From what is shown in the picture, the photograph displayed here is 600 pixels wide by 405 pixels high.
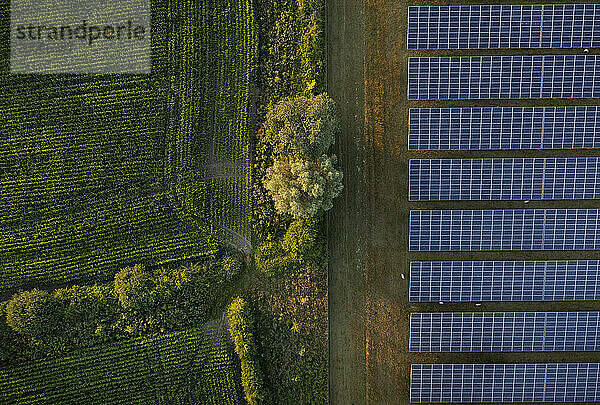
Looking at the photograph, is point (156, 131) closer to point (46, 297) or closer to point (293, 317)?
point (46, 297)

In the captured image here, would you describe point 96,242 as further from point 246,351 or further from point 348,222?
point 348,222

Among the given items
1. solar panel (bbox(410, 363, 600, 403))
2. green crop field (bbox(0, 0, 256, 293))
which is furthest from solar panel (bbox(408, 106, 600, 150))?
solar panel (bbox(410, 363, 600, 403))

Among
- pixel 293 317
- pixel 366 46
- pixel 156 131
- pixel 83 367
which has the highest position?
pixel 366 46

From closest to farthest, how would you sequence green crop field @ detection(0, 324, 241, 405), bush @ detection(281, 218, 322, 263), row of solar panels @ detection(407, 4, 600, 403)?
row of solar panels @ detection(407, 4, 600, 403)
bush @ detection(281, 218, 322, 263)
green crop field @ detection(0, 324, 241, 405)

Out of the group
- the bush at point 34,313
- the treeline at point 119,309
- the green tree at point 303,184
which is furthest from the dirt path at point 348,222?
the bush at point 34,313

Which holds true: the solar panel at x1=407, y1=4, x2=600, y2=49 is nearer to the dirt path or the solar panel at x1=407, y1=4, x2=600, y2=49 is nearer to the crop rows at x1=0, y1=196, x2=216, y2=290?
the dirt path

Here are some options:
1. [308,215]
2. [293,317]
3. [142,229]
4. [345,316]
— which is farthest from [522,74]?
[142,229]
